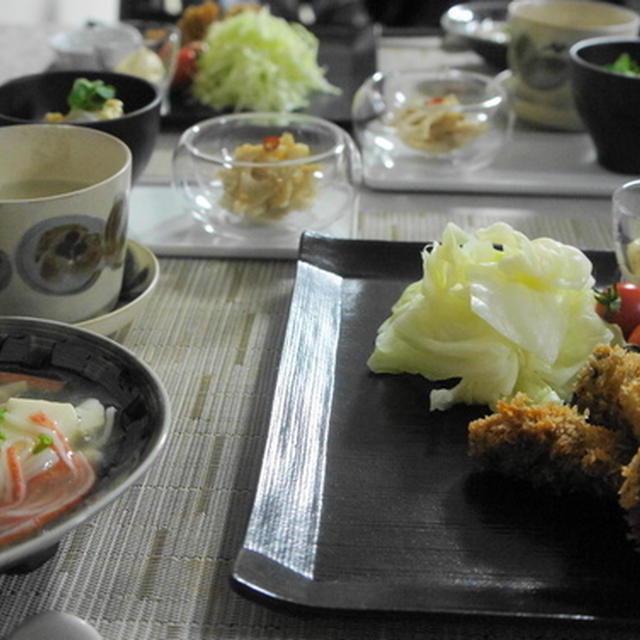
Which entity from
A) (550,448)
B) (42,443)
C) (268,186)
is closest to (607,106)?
(268,186)

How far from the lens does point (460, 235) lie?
110 cm

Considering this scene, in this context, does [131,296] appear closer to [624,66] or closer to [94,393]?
[94,393]

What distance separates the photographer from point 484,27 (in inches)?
93.9

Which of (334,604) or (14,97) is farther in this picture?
(14,97)

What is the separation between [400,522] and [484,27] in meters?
1.83

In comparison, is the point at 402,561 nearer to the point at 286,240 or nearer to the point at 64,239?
the point at 64,239

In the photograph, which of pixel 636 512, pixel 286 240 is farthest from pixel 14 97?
pixel 636 512

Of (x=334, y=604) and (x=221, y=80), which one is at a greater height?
(x=334, y=604)

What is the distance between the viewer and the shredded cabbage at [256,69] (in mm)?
1961

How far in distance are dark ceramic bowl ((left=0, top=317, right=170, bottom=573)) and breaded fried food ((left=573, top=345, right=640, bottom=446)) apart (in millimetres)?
398

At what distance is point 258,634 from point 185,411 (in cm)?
34

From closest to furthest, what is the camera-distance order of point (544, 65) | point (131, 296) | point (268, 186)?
point (131, 296)
point (268, 186)
point (544, 65)

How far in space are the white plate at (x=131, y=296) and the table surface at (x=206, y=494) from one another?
0.05 m

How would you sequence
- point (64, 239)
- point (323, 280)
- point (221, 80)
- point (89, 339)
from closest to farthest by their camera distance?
point (89, 339)
point (64, 239)
point (323, 280)
point (221, 80)
